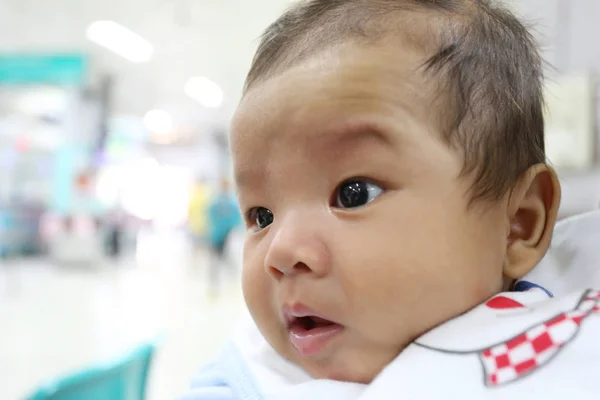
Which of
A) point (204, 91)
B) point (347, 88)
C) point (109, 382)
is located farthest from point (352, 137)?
point (204, 91)

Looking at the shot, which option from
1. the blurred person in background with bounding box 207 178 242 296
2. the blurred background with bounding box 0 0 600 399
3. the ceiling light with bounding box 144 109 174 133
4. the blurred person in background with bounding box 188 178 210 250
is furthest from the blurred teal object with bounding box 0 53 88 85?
the ceiling light with bounding box 144 109 174 133

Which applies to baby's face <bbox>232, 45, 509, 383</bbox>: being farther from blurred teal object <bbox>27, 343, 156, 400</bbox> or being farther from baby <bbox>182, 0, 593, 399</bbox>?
blurred teal object <bbox>27, 343, 156, 400</bbox>

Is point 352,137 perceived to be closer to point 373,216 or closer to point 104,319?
point 373,216

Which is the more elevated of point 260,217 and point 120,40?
point 120,40

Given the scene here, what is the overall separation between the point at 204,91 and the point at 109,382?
28.2 ft

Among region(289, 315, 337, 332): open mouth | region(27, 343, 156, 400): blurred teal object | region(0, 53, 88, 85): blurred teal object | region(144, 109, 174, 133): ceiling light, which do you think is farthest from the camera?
region(144, 109, 174, 133): ceiling light

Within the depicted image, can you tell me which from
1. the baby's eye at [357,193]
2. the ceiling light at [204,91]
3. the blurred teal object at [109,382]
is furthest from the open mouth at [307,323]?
the ceiling light at [204,91]

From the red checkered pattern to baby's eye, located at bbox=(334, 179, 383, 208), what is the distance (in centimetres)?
16

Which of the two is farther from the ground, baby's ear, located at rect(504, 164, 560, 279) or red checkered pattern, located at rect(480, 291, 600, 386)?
baby's ear, located at rect(504, 164, 560, 279)

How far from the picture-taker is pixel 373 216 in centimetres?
50

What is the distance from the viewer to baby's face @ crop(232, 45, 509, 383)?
1.61ft

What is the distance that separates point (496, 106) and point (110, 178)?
9603 millimetres

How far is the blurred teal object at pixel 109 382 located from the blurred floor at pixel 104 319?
1196 mm

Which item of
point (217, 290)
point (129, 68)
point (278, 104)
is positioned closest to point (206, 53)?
point (129, 68)
